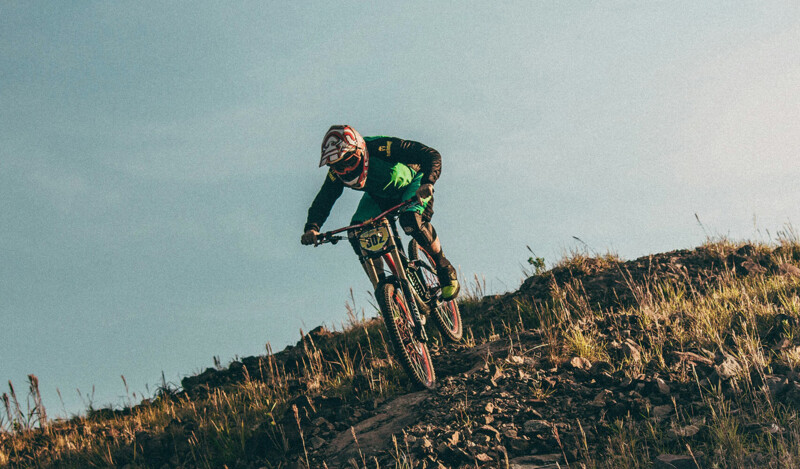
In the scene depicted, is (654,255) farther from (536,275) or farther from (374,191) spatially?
(374,191)

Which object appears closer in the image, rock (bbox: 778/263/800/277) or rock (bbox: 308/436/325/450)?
rock (bbox: 308/436/325/450)

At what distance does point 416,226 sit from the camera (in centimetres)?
624

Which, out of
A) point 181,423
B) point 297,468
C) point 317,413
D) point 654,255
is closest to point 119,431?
point 181,423

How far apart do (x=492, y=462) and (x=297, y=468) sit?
59.3 inches

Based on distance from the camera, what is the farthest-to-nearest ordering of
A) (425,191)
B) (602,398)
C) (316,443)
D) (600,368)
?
(425,191) → (600,368) → (316,443) → (602,398)

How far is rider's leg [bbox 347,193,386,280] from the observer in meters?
5.94

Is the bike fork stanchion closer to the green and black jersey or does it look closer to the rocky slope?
the rocky slope

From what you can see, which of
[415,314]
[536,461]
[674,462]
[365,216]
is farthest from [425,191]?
[674,462]

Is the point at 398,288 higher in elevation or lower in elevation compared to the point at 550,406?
higher

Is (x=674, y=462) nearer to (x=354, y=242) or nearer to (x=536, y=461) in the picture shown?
(x=536, y=461)

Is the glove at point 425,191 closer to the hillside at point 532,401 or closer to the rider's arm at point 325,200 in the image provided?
the rider's arm at point 325,200

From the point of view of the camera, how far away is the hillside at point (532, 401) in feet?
13.6

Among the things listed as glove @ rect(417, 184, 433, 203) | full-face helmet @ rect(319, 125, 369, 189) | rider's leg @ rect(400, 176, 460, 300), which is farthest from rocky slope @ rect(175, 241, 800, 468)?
full-face helmet @ rect(319, 125, 369, 189)

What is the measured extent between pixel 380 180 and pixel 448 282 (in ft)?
4.21
